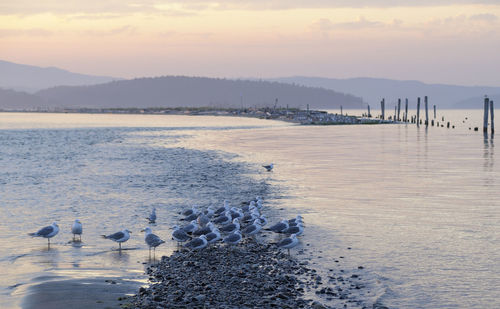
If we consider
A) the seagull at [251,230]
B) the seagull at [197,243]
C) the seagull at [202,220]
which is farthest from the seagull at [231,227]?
the seagull at [197,243]

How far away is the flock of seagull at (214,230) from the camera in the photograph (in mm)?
13904

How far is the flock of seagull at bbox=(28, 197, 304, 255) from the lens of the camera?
13.9m

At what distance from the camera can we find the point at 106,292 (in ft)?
35.6

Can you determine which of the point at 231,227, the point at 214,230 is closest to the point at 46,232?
the point at 214,230

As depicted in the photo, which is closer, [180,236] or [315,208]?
[180,236]

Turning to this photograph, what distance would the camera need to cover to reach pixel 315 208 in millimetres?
19953

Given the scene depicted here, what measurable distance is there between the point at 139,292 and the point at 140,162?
86.9 feet

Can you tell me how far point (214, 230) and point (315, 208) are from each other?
6.18 metres

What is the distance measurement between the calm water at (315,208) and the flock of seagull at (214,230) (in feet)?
1.40

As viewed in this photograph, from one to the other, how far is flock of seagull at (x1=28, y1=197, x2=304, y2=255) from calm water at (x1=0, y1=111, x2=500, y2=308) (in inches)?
16.8

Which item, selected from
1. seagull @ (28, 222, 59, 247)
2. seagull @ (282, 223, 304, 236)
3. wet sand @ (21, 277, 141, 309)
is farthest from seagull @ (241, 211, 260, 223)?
wet sand @ (21, 277, 141, 309)

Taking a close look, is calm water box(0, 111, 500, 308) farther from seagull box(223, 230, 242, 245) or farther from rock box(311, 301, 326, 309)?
seagull box(223, 230, 242, 245)

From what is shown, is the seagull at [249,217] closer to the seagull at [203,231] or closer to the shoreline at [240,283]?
the seagull at [203,231]

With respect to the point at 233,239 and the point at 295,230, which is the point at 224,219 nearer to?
the point at 233,239
